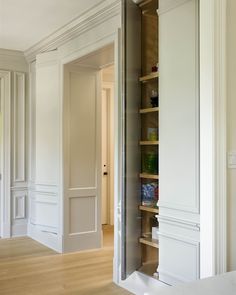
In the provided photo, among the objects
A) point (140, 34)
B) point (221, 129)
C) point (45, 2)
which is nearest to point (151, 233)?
point (221, 129)

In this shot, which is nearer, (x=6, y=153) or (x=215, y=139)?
(x=215, y=139)

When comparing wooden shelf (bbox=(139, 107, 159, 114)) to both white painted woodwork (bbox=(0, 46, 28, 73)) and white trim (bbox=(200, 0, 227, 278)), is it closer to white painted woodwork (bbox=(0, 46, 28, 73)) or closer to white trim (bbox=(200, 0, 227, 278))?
white trim (bbox=(200, 0, 227, 278))

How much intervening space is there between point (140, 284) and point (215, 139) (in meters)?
1.75

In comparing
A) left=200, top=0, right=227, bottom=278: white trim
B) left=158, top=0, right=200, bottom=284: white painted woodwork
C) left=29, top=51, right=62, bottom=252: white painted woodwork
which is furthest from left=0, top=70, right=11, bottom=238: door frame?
left=200, top=0, right=227, bottom=278: white trim

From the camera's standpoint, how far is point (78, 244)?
483cm

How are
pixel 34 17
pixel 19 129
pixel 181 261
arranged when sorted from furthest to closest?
pixel 19 129 < pixel 34 17 < pixel 181 261

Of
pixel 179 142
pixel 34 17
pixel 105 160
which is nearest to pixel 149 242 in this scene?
pixel 179 142

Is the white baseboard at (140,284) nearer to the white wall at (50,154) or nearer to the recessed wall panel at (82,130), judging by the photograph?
the white wall at (50,154)

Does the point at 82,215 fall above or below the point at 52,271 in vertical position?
above

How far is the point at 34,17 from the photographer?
4.24 meters

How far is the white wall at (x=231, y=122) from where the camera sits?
2248mm

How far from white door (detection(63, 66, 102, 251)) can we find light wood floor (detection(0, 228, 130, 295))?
0.30 m

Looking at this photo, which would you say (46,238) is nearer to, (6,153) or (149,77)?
(6,153)

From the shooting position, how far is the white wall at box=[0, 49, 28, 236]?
18.6ft
